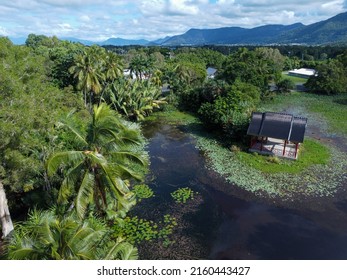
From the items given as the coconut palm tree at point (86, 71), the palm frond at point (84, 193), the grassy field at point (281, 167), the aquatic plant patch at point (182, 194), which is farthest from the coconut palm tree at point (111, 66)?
the palm frond at point (84, 193)

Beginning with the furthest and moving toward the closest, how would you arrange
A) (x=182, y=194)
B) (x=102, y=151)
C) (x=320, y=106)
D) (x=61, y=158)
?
(x=320, y=106), (x=182, y=194), (x=102, y=151), (x=61, y=158)

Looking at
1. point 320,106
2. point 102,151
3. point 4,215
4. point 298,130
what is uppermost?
point 102,151

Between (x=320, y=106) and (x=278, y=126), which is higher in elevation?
(x=278, y=126)

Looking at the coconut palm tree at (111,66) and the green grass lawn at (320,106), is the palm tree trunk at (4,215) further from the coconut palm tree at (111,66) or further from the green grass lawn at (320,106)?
the green grass lawn at (320,106)

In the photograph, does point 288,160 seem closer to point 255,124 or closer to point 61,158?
point 255,124

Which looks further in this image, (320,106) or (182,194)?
(320,106)

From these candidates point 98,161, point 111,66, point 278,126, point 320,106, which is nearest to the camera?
point 98,161

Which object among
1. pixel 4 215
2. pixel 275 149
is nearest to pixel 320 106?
pixel 275 149
